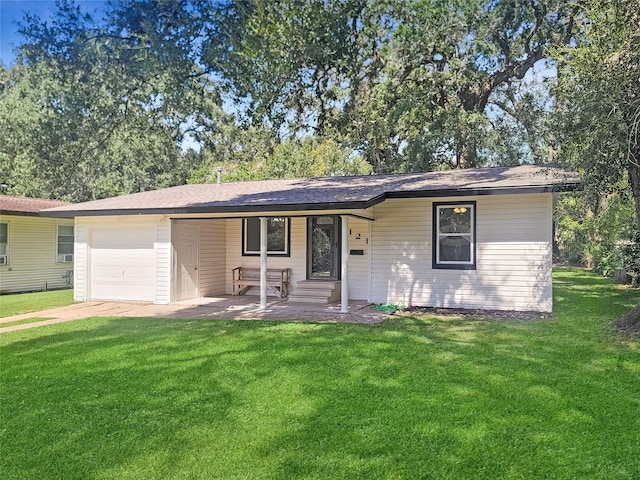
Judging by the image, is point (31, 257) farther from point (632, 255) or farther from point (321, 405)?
point (632, 255)

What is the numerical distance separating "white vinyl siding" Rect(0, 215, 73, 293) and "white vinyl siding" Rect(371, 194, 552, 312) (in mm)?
11283

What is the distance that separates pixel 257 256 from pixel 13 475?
32.4ft

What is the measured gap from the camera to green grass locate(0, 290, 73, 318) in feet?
34.1

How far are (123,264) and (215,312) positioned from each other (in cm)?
352

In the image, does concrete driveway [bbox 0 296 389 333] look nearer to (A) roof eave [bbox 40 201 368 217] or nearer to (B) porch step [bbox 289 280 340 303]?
(B) porch step [bbox 289 280 340 303]

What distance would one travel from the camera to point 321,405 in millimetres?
4383

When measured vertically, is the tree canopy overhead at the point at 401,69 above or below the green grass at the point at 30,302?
above

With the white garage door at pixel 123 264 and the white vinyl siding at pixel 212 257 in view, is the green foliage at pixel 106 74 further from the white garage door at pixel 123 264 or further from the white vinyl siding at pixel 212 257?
the white vinyl siding at pixel 212 257

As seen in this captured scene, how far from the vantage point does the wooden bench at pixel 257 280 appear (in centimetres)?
1226

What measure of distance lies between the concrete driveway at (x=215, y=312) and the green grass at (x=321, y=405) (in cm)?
157

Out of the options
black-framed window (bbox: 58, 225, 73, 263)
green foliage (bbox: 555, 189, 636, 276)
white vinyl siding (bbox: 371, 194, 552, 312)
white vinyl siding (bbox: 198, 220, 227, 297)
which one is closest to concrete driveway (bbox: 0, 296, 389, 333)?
white vinyl siding (bbox: 198, 220, 227, 297)

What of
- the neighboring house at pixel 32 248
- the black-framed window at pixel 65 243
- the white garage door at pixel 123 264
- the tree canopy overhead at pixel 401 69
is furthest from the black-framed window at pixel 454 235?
the black-framed window at pixel 65 243

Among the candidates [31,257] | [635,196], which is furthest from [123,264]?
[635,196]

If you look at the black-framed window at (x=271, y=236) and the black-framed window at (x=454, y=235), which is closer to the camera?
the black-framed window at (x=454, y=235)
